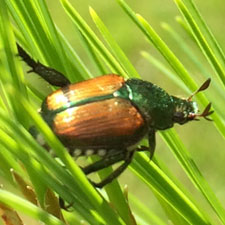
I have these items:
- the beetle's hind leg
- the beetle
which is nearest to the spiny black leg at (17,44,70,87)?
the beetle

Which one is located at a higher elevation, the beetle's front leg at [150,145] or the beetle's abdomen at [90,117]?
the beetle's abdomen at [90,117]

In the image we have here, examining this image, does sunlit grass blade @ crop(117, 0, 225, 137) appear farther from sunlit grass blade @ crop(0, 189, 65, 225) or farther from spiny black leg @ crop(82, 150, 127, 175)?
sunlit grass blade @ crop(0, 189, 65, 225)

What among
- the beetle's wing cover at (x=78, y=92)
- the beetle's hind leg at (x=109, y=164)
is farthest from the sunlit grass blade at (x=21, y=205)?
the beetle's wing cover at (x=78, y=92)

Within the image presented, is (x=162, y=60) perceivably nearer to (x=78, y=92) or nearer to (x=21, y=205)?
(x=78, y=92)

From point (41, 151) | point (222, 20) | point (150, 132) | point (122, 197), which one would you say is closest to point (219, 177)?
point (222, 20)

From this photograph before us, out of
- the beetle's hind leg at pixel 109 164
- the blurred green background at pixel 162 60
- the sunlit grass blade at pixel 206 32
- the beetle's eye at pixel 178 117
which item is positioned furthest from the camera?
the blurred green background at pixel 162 60

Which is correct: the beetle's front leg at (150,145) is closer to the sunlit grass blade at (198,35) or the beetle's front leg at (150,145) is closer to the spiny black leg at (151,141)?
the spiny black leg at (151,141)
